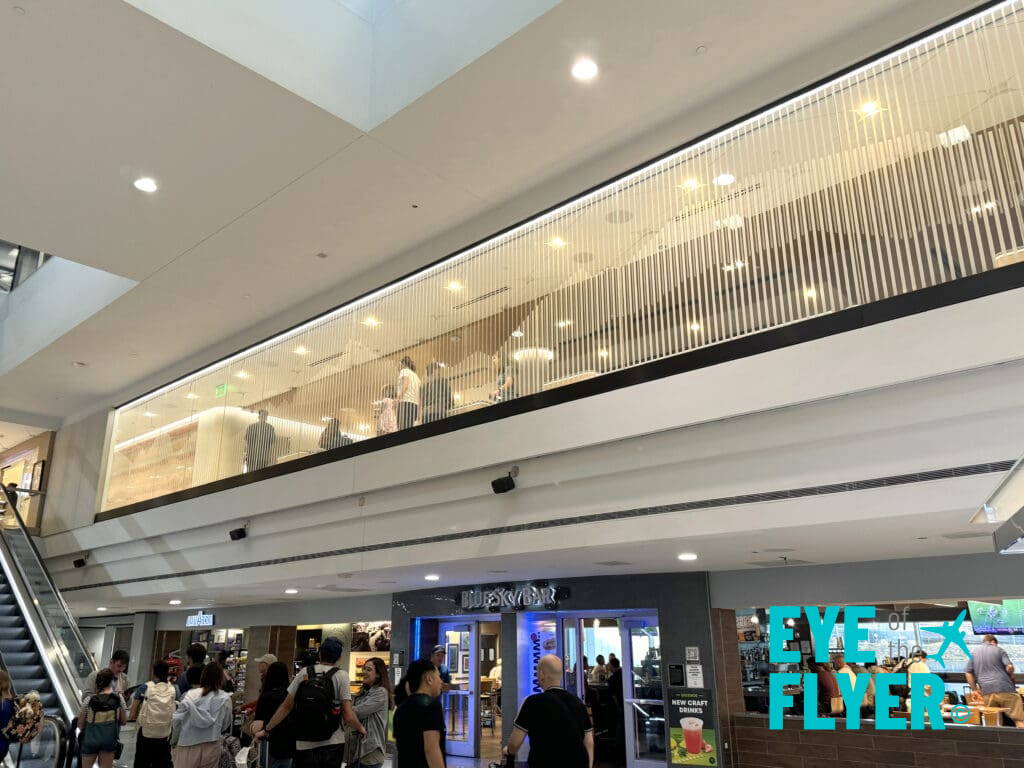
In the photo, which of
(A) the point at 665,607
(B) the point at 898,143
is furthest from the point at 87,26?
(A) the point at 665,607

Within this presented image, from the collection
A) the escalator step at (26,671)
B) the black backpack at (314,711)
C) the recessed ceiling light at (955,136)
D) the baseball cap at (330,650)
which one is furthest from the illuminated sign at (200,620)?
the recessed ceiling light at (955,136)

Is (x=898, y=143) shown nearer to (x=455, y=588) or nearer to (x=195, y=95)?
(x=195, y=95)

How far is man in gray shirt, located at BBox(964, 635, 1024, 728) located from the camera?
8.61 meters

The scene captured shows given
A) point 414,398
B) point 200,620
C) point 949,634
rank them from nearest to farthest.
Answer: point 949,634 → point 414,398 → point 200,620

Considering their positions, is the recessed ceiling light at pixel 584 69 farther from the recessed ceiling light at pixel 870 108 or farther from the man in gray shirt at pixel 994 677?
the man in gray shirt at pixel 994 677

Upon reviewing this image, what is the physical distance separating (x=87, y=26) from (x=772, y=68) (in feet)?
19.1

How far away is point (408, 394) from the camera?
10.0m

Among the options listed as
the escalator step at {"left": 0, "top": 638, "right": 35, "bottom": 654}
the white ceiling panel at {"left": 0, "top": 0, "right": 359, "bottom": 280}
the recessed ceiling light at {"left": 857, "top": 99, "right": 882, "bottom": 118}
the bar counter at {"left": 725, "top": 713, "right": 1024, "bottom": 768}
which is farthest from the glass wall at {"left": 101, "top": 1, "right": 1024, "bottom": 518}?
the bar counter at {"left": 725, "top": 713, "right": 1024, "bottom": 768}

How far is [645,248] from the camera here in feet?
25.9

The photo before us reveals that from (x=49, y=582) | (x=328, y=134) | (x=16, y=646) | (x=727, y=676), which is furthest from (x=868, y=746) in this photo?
(x=49, y=582)

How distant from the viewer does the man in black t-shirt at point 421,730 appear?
472 cm

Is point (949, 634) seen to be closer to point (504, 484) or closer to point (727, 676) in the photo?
point (727, 676)

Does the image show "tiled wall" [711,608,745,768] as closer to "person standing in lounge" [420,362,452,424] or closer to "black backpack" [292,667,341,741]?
"person standing in lounge" [420,362,452,424]

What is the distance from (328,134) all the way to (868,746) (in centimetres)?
865
